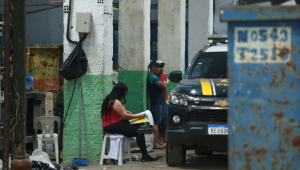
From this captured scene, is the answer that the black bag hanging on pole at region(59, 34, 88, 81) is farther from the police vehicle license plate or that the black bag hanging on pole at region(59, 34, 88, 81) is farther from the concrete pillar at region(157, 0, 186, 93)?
the concrete pillar at region(157, 0, 186, 93)

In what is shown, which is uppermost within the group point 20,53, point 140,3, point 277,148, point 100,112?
point 140,3

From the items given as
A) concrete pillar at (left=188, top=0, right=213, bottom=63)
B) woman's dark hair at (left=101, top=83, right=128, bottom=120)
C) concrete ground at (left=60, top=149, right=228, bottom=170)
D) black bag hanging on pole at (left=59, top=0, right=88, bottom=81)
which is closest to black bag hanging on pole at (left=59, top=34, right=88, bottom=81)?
black bag hanging on pole at (left=59, top=0, right=88, bottom=81)

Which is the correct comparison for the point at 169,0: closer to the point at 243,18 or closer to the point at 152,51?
the point at 152,51

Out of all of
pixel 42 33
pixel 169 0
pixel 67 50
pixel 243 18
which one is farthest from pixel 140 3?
pixel 42 33

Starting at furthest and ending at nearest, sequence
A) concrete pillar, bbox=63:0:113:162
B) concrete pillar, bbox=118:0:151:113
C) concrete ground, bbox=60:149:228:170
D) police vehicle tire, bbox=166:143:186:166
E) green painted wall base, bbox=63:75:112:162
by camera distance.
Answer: concrete pillar, bbox=118:0:151:113, green painted wall base, bbox=63:75:112:162, concrete pillar, bbox=63:0:113:162, concrete ground, bbox=60:149:228:170, police vehicle tire, bbox=166:143:186:166

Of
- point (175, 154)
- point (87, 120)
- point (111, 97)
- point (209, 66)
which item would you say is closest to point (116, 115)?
point (111, 97)

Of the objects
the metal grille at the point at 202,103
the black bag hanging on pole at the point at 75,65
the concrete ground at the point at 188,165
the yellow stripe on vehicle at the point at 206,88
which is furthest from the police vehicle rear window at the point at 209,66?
the black bag hanging on pole at the point at 75,65

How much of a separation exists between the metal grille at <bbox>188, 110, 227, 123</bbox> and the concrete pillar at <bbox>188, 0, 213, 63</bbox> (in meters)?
9.83

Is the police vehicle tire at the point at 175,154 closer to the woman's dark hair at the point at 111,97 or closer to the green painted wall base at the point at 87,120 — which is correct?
the woman's dark hair at the point at 111,97

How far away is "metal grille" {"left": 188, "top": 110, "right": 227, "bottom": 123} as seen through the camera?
758cm

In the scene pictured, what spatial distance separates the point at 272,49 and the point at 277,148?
2.01 feet

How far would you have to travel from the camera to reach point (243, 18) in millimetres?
3268

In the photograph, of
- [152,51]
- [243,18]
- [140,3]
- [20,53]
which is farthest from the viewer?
[152,51]

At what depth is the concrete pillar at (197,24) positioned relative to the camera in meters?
17.5
